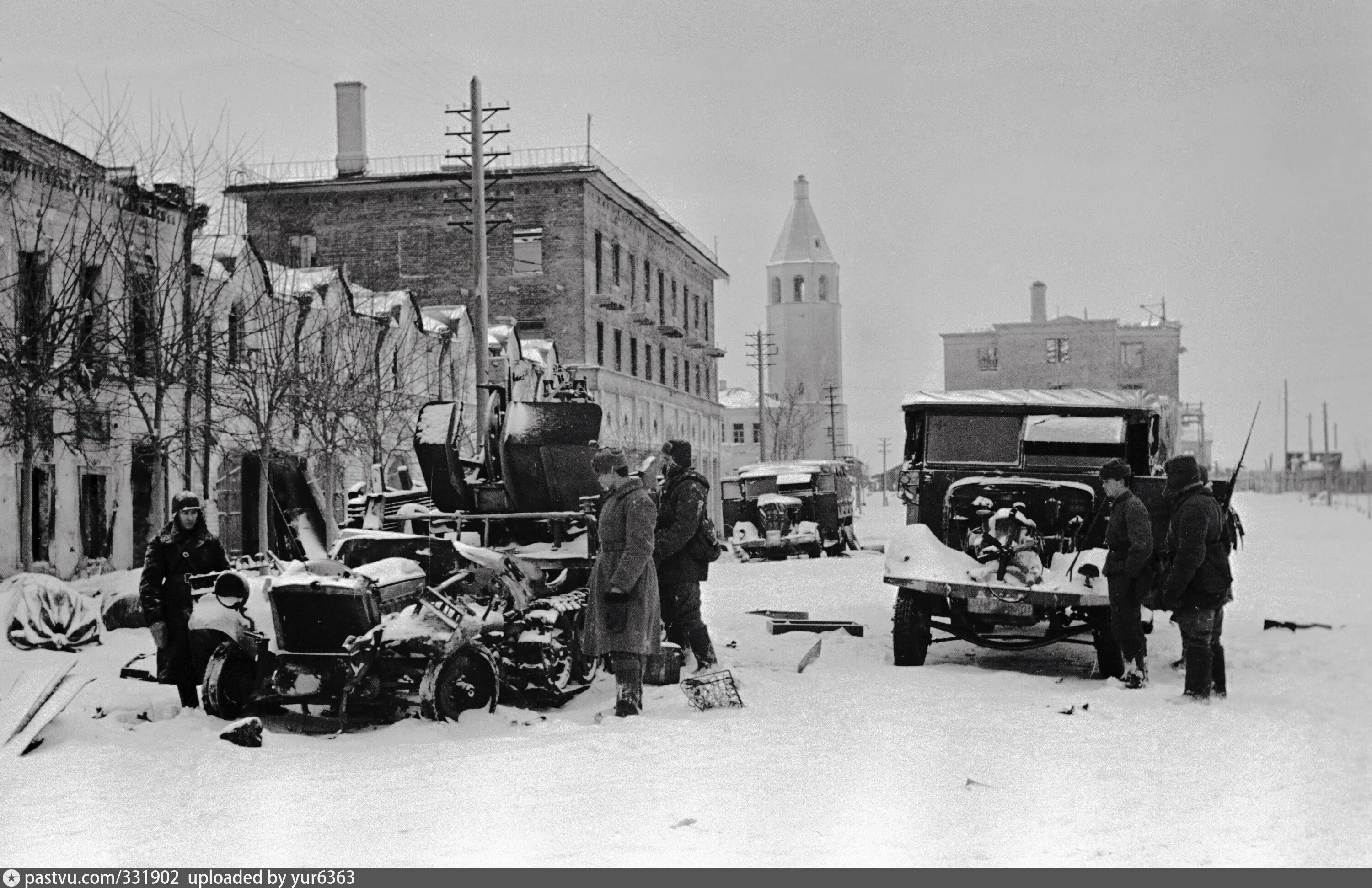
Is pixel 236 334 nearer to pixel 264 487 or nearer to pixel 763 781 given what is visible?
pixel 264 487

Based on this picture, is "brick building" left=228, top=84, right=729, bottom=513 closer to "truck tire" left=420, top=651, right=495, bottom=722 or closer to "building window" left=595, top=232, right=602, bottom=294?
"building window" left=595, top=232, right=602, bottom=294

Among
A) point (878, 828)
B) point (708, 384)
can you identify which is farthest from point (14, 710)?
point (708, 384)

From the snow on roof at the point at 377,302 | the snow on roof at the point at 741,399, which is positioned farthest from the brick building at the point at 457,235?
the snow on roof at the point at 741,399

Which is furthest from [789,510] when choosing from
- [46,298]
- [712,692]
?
[712,692]

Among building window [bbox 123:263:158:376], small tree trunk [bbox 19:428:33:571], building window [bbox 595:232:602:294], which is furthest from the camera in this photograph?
building window [bbox 595:232:602:294]

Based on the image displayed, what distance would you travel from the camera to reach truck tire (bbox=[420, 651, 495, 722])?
886cm

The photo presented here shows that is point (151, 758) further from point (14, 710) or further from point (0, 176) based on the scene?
point (0, 176)

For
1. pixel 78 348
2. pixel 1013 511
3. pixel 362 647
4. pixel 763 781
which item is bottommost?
pixel 763 781

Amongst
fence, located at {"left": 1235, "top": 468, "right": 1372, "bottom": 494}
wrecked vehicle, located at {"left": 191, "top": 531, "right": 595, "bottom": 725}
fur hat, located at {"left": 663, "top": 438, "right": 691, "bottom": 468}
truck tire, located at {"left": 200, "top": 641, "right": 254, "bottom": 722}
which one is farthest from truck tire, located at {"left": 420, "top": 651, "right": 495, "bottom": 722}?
fence, located at {"left": 1235, "top": 468, "right": 1372, "bottom": 494}

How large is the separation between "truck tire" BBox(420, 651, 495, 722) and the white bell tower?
9630cm

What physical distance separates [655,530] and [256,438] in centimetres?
1840

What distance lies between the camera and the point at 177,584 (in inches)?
377

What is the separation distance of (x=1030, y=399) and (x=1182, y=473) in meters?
3.87

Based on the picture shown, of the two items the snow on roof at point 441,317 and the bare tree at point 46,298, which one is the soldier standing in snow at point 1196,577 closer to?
the bare tree at point 46,298
